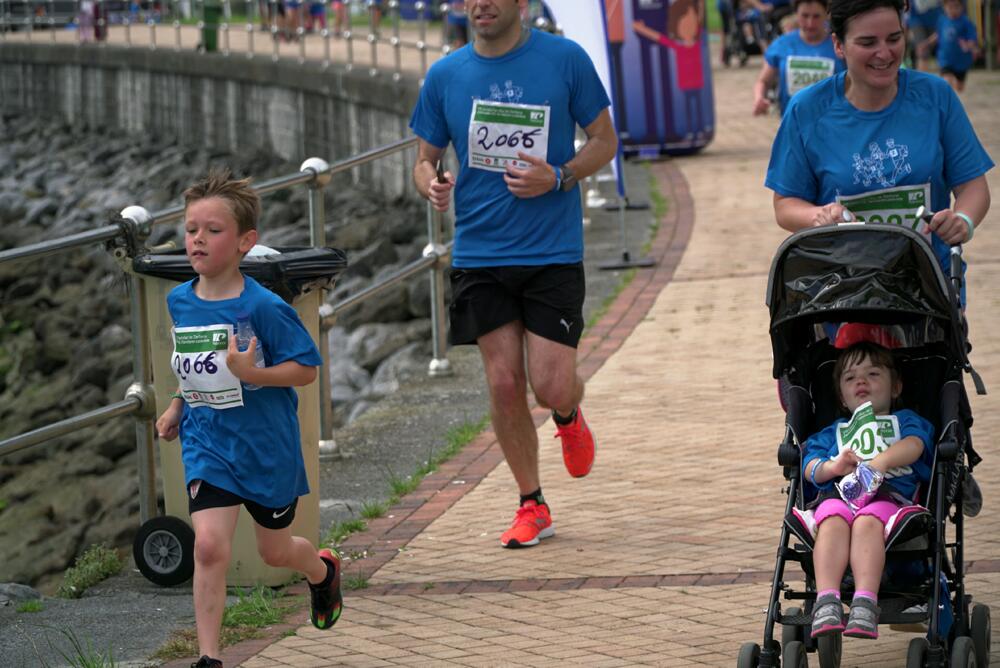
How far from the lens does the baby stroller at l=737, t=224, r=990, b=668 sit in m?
4.87

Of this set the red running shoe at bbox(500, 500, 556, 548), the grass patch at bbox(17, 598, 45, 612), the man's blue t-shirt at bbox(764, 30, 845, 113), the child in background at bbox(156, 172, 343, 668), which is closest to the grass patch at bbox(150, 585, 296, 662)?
the child in background at bbox(156, 172, 343, 668)

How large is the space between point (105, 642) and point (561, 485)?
2.63 m

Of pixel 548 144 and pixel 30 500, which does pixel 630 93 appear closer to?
pixel 30 500

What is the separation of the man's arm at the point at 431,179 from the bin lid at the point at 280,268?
0.57 meters

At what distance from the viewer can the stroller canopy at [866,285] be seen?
509 centimetres

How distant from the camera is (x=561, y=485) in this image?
8039 millimetres

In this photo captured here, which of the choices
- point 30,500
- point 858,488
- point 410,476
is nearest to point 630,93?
point 30,500

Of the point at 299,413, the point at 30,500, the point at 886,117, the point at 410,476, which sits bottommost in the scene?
the point at 30,500

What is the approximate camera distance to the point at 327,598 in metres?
5.79

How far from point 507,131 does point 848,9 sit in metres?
1.60

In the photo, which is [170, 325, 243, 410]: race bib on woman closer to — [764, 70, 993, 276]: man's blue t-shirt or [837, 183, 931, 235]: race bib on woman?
[764, 70, 993, 276]: man's blue t-shirt

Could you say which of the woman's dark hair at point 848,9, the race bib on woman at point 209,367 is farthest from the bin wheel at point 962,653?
the race bib on woman at point 209,367

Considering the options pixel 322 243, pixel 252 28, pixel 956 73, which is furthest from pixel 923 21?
pixel 322 243

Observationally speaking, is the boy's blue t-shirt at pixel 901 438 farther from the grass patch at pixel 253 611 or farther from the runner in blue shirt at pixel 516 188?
the grass patch at pixel 253 611
